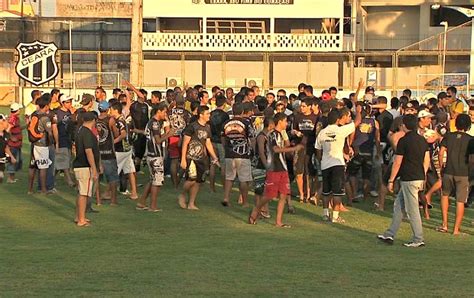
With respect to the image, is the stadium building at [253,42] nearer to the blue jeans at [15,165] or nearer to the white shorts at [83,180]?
the blue jeans at [15,165]

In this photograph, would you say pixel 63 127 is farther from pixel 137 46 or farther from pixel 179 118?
pixel 137 46

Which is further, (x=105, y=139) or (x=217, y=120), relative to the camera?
(x=217, y=120)

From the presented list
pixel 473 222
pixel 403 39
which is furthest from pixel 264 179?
pixel 403 39

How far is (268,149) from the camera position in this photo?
13219 millimetres

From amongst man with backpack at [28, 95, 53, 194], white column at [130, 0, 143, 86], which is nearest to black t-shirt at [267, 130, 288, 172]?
man with backpack at [28, 95, 53, 194]

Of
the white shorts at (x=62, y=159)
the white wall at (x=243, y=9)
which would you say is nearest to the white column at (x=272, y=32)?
the white wall at (x=243, y=9)

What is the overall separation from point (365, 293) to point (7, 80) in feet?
163

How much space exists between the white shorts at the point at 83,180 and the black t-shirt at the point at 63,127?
3557 millimetres

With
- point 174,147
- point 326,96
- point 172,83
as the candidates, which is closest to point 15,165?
point 174,147

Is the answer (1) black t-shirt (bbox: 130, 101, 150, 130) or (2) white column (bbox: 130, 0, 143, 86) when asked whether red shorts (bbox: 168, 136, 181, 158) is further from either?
(2) white column (bbox: 130, 0, 143, 86)

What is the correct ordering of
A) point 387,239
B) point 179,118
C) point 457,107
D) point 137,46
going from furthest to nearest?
point 137,46, point 179,118, point 457,107, point 387,239

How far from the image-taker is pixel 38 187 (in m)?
17.0

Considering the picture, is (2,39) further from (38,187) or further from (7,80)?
(38,187)

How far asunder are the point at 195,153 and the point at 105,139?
1.52m
